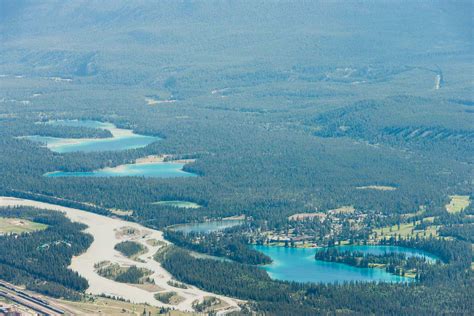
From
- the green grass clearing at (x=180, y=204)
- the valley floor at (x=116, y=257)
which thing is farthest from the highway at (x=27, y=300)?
the green grass clearing at (x=180, y=204)

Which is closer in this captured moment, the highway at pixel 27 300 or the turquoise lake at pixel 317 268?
the highway at pixel 27 300

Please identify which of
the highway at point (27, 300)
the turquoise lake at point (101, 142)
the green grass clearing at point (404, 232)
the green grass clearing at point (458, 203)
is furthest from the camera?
the turquoise lake at point (101, 142)

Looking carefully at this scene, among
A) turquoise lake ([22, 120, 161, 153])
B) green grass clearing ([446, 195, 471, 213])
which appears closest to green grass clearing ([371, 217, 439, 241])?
green grass clearing ([446, 195, 471, 213])

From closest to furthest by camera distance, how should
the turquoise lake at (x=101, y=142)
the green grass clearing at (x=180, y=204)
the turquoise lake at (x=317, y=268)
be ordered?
the turquoise lake at (x=317, y=268) → the green grass clearing at (x=180, y=204) → the turquoise lake at (x=101, y=142)

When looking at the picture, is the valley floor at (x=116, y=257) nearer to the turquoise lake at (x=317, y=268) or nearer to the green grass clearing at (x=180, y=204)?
the green grass clearing at (x=180, y=204)

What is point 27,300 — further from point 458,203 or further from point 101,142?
point 101,142

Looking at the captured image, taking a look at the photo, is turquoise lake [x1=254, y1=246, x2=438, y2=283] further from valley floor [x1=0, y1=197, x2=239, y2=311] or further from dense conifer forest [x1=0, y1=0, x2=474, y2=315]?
valley floor [x1=0, y1=197, x2=239, y2=311]

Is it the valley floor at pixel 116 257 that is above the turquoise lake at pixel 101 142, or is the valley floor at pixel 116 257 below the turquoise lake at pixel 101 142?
below
